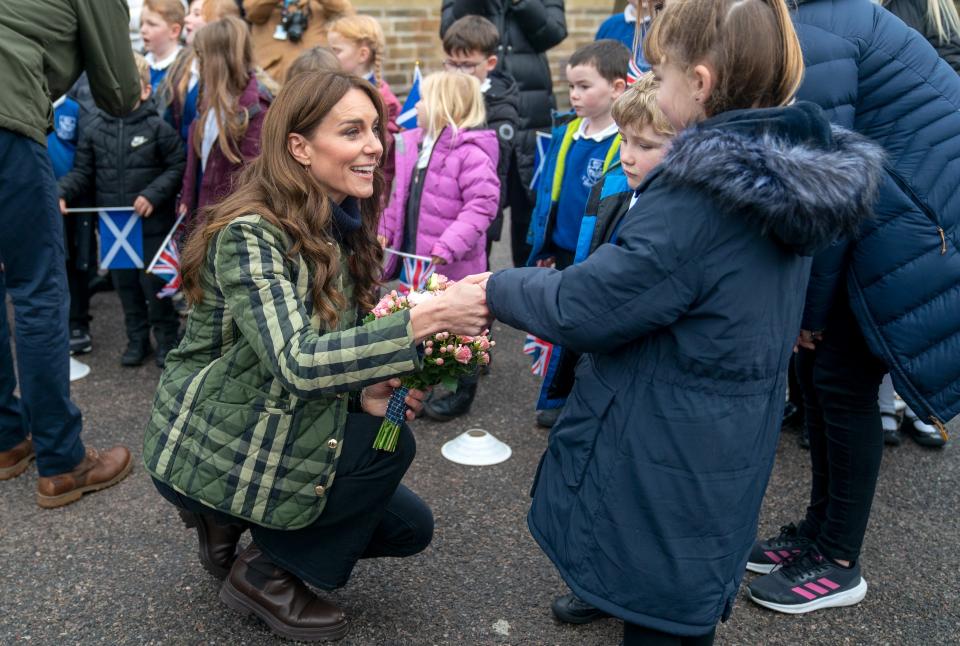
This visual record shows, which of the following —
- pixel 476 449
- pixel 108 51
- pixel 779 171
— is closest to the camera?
pixel 779 171

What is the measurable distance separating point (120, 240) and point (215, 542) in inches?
111

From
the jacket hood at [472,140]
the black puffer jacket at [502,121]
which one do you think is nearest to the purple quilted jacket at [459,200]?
the jacket hood at [472,140]

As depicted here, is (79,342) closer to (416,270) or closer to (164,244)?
(164,244)

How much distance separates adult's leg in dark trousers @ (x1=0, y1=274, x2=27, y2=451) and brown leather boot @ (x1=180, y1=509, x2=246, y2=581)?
4.52ft

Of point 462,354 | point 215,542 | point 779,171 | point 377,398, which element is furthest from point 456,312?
point 215,542

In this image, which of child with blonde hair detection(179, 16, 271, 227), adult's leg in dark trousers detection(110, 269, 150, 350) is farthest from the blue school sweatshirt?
adult's leg in dark trousers detection(110, 269, 150, 350)

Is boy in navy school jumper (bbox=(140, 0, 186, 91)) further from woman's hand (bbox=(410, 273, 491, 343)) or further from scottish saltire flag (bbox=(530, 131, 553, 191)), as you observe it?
woman's hand (bbox=(410, 273, 491, 343))

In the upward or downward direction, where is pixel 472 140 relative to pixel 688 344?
downward

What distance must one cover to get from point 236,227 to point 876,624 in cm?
244

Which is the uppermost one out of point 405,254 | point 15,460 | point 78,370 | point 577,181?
point 577,181

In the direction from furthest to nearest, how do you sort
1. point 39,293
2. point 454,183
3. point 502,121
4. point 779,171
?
point 502,121 → point 454,183 → point 39,293 → point 779,171

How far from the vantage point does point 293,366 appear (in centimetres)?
231

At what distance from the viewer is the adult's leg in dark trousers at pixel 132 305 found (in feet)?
17.9

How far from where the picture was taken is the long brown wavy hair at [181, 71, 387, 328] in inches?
100
